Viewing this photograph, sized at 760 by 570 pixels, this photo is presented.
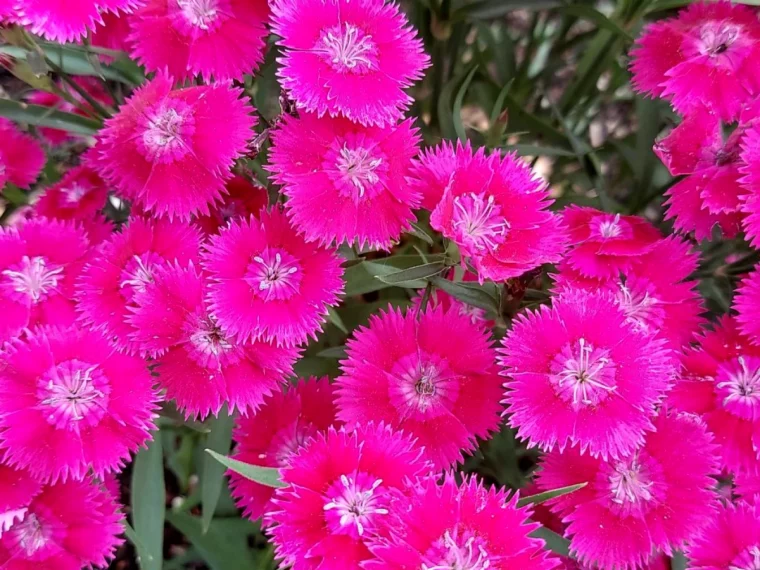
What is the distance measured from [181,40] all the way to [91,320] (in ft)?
1.37

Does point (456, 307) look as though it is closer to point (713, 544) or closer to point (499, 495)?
point (499, 495)

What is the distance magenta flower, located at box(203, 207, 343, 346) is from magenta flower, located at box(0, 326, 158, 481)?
0.17 m

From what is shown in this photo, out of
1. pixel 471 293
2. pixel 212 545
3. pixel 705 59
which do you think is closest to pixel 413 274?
pixel 471 293

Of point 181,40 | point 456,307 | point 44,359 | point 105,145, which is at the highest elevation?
point 181,40

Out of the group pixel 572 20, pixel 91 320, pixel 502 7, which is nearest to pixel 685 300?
pixel 502 7

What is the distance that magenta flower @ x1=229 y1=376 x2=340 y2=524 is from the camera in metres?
0.95

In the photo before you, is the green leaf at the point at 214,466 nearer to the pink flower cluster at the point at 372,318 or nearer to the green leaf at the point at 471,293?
the pink flower cluster at the point at 372,318

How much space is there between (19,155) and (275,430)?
28.1 inches

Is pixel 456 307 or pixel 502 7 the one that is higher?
pixel 502 7

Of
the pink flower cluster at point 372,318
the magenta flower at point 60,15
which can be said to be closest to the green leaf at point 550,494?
the pink flower cluster at point 372,318

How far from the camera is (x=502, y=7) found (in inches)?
46.5

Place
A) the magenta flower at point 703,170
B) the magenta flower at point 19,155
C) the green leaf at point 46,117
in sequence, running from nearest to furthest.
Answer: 1. the magenta flower at point 703,170
2. the green leaf at point 46,117
3. the magenta flower at point 19,155

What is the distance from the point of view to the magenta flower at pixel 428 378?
86cm

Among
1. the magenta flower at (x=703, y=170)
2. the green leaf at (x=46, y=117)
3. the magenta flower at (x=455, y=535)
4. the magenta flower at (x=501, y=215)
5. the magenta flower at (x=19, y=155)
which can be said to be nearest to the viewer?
the magenta flower at (x=455, y=535)
